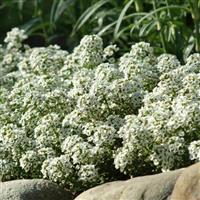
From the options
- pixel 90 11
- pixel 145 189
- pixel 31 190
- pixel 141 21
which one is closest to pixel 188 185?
pixel 145 189

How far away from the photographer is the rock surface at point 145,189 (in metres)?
4.64

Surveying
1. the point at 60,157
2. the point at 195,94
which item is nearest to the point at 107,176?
the point at 60,157

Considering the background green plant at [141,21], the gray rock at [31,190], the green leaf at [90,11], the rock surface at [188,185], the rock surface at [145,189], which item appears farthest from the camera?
the green leaf at [90,11]

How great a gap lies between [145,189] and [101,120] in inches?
48.2

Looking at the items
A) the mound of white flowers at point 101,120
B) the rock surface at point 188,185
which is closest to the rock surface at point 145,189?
the rock surface at point 188,185

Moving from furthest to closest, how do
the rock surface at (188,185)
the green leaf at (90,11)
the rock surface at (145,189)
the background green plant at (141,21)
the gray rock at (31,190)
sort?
the green leaf at (90,11), the background green plant at (141,21), the gray rock at (31,190), the rock surface at (145,189), the rock surface at (188,185)

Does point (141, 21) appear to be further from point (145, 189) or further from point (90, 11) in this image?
point (145, 189)

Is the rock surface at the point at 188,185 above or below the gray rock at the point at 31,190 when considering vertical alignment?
above

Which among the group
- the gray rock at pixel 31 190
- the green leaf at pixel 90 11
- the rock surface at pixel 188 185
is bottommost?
the gray rock at pixel 31 190

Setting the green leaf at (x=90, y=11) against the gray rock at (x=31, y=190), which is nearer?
the gray rock at (x=31, y=190)

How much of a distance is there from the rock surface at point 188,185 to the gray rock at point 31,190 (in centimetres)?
110

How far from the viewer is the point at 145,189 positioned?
4676 millimetres

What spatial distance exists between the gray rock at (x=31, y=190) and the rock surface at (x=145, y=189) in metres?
0.51

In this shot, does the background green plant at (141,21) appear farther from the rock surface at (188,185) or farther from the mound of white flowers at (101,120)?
the rock surface at (188,185)
